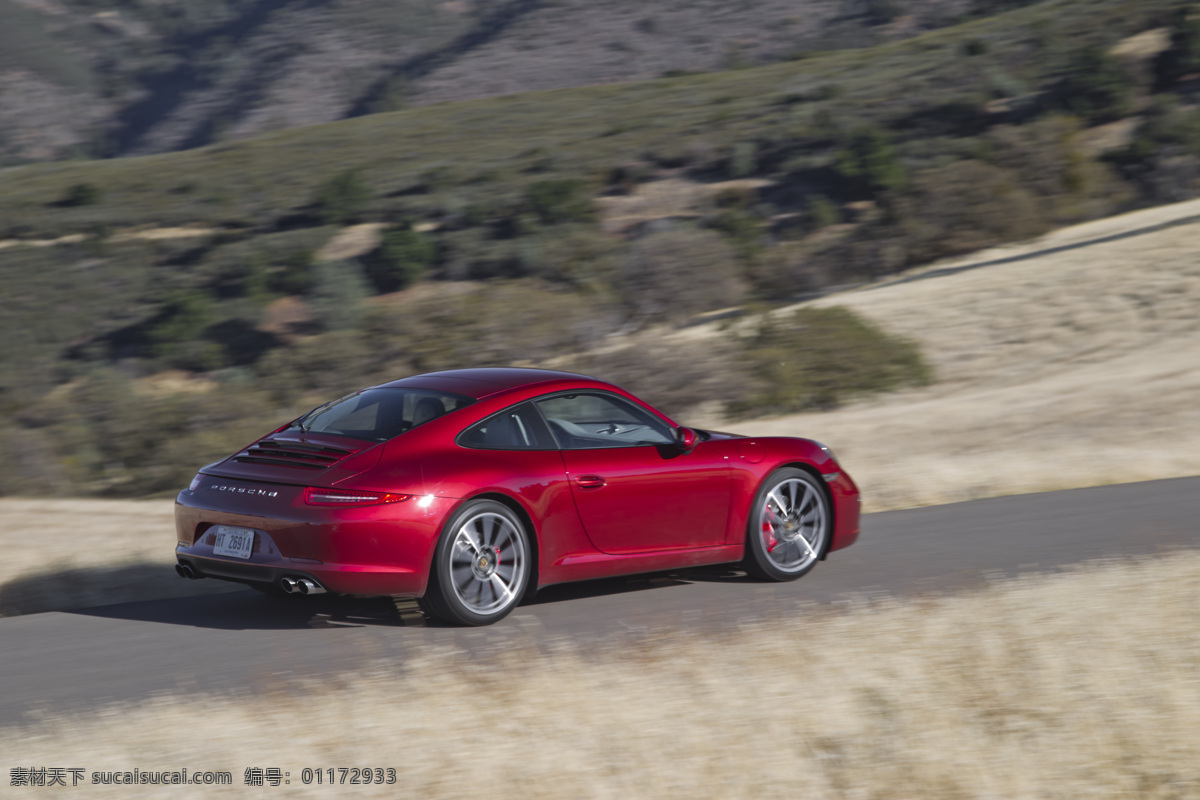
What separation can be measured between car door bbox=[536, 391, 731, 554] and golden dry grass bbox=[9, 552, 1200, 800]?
37.0 inches

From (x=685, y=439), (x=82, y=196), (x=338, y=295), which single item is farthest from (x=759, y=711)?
(x=82, y=196)

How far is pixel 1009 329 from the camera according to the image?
853 inches

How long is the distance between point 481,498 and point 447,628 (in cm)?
75

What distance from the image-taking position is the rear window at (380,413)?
7.06 meters

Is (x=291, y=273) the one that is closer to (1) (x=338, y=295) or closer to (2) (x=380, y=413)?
(1) (x=338, y=295)

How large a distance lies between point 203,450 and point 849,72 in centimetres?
3872

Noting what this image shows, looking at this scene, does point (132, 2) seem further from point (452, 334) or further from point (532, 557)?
point (532, 557)

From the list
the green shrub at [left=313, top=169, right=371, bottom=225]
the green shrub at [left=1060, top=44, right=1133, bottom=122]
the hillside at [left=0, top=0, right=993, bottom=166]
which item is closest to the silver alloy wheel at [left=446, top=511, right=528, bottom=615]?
the green shrub at [left=313, top=169, right=371, bottom=225]

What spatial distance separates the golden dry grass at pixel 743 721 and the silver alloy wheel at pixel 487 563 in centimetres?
39

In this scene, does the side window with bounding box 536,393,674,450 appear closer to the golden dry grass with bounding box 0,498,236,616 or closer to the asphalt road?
the asphalt road

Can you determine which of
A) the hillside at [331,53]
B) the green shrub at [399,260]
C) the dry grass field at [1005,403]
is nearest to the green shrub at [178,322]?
the green shrub at [399,260]

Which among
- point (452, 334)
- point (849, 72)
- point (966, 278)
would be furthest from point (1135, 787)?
point (849, 72)

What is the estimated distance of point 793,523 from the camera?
8359 mm

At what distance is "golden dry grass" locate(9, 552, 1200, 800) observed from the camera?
4883 mm
